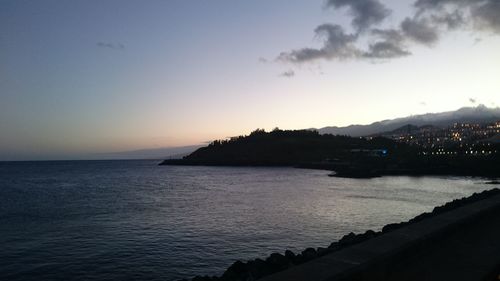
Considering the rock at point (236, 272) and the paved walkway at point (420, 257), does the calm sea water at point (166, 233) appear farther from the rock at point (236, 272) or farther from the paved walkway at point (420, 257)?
the paved walkway at point (420, 257)

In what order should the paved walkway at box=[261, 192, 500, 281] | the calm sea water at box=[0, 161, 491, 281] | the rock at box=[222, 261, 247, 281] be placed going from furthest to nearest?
the calm sea water at box=[0, 161, 491, 281] < the rock at box=[222, 261, 247, 281] < the paved walkway at box=[261, 192, 500, 281]

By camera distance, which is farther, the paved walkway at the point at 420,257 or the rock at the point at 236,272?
the rock at the point at 236,272

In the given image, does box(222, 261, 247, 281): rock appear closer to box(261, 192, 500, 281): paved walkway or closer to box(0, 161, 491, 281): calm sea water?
box(261, 192, 500, 281): paved walkway

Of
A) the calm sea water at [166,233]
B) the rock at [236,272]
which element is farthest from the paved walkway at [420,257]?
the calm sea water at [166,233]

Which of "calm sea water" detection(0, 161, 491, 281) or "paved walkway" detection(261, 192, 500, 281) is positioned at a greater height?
"paved walkway" detection(261, 192, 500, 281)

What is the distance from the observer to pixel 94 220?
3478 cm

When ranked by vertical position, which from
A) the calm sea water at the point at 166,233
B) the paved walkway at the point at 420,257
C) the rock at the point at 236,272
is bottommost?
the calm sea water at the point at 166,233

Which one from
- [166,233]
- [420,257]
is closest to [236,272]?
[420,257]

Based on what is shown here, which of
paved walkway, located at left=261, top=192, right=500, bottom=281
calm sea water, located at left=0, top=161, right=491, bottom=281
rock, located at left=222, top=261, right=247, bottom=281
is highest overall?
paved walkway, located at left=261, top=192, right=500, bottom=281

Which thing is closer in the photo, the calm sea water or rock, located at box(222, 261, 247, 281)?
rock, located at box(222, 261, 247, 281)

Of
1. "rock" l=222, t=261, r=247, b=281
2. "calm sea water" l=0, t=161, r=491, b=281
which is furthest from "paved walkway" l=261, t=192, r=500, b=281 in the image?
"calm sea water" l=0, t=161, r=491, b=281

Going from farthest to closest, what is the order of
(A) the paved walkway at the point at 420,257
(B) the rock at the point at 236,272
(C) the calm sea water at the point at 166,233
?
(C) the calm sea water at the point at 166,233 → (B) the rock at the point at 236,272 → (A) the paved walkway at the point at 420,257

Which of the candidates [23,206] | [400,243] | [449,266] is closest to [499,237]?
[449,266]

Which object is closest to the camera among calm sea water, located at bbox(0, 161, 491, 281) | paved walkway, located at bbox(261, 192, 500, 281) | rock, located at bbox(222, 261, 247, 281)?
paved walkway, located at bbox(261, 192, 500, 281)
